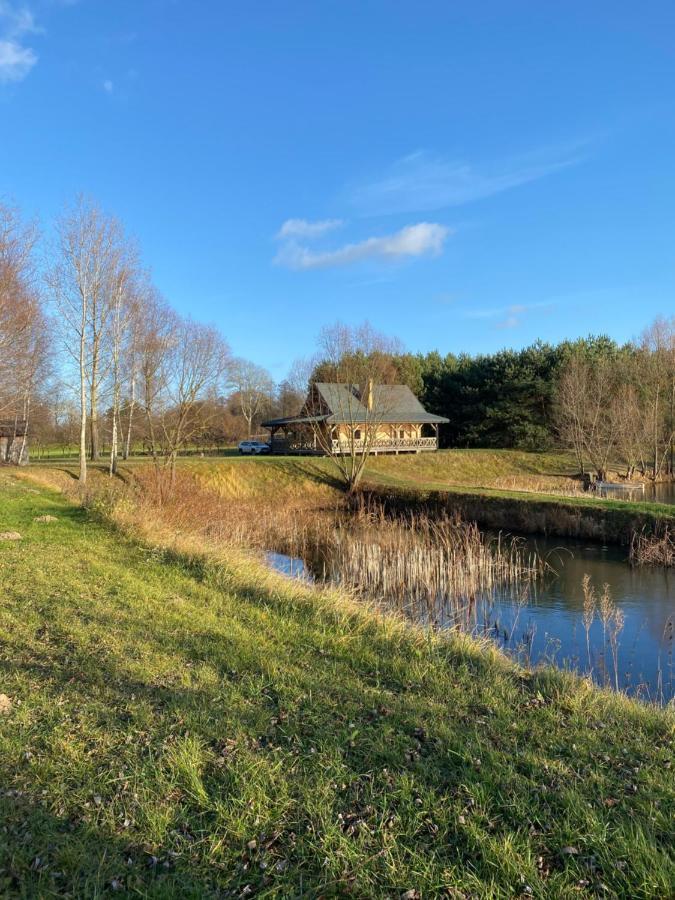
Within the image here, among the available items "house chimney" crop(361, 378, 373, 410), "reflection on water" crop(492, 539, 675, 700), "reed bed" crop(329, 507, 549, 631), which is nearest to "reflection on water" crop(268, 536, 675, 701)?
"reflection on water" crop(492, 539, 675, 700)

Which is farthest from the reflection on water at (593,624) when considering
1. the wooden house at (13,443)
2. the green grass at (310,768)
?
the wooden house at (13,443)

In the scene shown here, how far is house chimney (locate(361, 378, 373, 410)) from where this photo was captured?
24.0 m

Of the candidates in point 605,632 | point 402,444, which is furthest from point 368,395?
point 605,632

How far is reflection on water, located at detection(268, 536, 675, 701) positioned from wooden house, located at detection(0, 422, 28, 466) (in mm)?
18712

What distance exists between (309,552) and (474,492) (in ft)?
28.5

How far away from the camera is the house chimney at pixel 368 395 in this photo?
78.8ft

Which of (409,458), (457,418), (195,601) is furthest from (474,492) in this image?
(457,418)

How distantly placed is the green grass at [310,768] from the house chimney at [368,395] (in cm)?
1873

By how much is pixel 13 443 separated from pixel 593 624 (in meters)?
28.0

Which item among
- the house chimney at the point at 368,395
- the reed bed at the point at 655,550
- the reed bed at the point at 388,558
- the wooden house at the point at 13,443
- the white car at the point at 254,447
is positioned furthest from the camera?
the white car at the point at 254,447

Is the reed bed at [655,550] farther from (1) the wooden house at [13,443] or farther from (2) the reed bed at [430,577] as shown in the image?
(1) the wooden house at [13,443]

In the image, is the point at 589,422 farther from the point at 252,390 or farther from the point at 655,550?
the point at 252,390

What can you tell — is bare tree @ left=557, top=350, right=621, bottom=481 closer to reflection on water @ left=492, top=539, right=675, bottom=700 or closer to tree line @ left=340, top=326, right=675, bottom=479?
tree line @ left=340, top=326, right=675, bottom=479

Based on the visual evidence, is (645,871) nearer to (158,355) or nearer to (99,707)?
(99,707)
